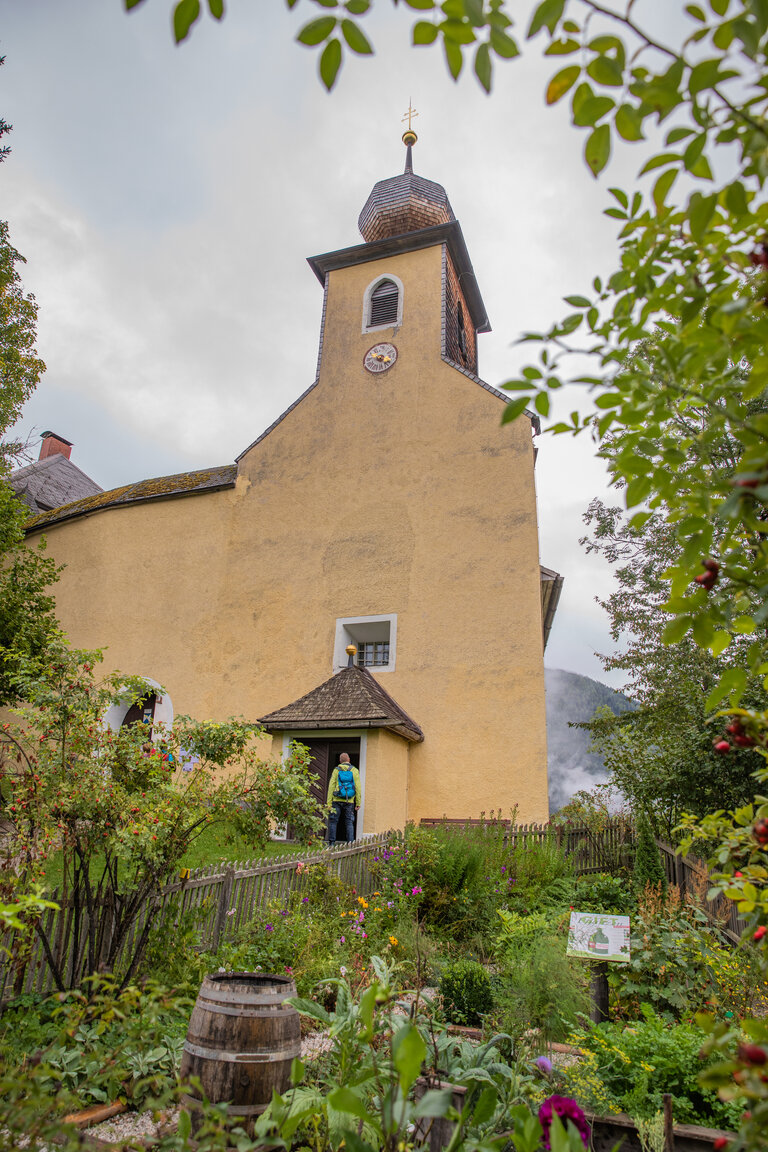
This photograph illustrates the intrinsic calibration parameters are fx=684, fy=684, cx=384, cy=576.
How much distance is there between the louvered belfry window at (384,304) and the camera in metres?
17.4

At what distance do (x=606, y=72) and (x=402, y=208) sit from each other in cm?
2022

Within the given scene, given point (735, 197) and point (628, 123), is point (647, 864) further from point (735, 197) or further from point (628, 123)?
point (628, 123)

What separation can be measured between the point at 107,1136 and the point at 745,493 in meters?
4.32

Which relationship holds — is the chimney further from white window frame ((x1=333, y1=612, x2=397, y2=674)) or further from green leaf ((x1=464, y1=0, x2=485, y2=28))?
green leaf ((x1=464, y1=0, x2=485, y2=28))

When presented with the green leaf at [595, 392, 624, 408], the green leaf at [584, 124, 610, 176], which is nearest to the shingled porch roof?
the green leaf at [595, 392, 624, 408]

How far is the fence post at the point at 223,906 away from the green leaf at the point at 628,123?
21.2ft

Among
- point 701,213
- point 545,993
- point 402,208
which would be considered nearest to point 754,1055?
point 701,213

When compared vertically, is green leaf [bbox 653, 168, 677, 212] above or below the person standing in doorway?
above

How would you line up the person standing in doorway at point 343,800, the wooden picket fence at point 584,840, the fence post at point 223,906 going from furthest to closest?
the person standing in doorway at point 343,800 < the wooden picket fence at point 584,840 < the fence post at point 223,906

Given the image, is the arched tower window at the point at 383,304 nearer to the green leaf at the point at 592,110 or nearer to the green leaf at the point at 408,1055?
the green leaf at the point at 592,110

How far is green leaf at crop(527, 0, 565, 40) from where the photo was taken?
1.19 meters

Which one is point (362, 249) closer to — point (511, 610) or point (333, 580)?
point (333, 580)

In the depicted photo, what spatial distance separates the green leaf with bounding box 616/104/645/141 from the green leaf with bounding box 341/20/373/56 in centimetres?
48

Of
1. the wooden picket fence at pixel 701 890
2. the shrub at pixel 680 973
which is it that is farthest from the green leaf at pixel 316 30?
the shrub at pixel 680 973
